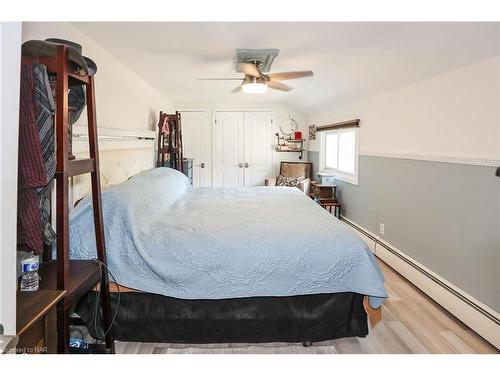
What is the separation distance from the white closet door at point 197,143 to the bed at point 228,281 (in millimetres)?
3966

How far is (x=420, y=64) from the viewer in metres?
2.66

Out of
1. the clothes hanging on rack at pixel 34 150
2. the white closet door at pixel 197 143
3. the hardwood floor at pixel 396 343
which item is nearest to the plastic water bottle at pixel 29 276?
the clothes hanging on rack at pixel 34 150

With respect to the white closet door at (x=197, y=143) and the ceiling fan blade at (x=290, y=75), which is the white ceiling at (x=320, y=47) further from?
the white closet door at (x=197, y=143)

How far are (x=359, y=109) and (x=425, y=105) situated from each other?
4.57 ft

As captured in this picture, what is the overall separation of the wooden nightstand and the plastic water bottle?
0.23 ft

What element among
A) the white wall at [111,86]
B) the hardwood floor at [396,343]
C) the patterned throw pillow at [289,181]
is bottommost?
the hardwood floor at [396,343]

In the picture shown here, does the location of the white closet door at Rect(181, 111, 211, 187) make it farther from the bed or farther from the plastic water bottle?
the plastic water bottle

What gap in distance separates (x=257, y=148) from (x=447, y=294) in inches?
162

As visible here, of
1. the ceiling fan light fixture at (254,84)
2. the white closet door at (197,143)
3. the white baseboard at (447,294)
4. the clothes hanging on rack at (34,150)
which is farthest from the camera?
the white closet door at (197,143)

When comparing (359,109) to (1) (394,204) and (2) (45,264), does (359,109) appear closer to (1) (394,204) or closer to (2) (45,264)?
(1) (394,204)

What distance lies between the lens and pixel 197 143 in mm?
6055

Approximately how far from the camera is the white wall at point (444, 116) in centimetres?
220

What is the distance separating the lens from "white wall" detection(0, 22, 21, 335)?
2.63 ft

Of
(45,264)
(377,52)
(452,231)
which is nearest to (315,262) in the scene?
(452,231)
